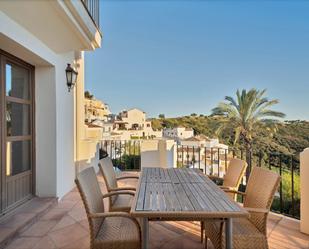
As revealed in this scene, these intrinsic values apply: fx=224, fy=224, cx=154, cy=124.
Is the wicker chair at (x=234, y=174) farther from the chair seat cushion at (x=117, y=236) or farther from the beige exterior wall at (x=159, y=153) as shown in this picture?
the beige exterior wall at (x=159, y=153)

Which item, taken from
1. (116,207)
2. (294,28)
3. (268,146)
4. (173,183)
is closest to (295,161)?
(173,183)

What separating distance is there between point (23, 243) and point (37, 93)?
7.68ft

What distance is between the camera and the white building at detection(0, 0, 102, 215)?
8.93ft

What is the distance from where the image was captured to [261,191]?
1.95m

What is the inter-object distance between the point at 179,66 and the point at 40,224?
16863 mm

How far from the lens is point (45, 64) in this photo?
12.2 ft

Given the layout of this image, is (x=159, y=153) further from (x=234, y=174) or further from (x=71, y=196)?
(x=234, y=174)

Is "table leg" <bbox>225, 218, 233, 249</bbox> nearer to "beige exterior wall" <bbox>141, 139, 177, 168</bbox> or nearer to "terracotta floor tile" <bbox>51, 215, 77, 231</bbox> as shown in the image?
"terracotta floor tile" <bbox>51, 215, 77, 231</bbox>

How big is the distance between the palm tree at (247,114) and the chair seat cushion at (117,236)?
359 inches

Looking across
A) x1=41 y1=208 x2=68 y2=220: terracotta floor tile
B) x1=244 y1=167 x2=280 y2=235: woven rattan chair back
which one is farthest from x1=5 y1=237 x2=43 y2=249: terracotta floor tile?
x1=244 y1=167 x2=280 y2=235: woven rattan chair back

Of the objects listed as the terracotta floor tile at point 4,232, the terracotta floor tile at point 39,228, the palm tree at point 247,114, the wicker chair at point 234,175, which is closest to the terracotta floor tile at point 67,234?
the terracotta floor tile at point 39,228

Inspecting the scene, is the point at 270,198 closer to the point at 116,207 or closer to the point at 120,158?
the point at 116,207

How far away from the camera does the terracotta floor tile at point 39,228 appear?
8.70 feet

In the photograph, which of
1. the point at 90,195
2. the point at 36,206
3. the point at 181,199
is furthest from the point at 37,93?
the point at 181,199
